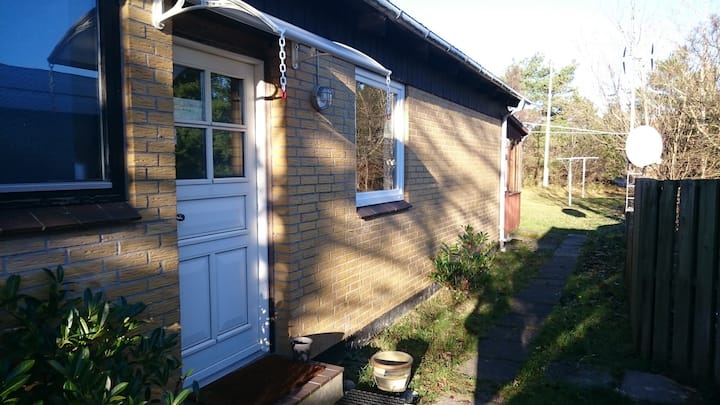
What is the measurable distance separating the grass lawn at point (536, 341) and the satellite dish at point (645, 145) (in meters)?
1.95

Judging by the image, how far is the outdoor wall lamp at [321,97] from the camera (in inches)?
166

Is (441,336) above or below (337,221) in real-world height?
below

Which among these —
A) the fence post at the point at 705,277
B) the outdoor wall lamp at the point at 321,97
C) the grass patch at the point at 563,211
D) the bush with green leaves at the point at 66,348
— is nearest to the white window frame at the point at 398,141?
the outdoor wall lamp at the point at 321,97

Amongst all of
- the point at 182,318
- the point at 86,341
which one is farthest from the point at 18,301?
the point at 182,318

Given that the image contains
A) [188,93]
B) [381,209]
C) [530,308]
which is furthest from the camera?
[530,308]

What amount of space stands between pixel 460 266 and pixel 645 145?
5.53 m

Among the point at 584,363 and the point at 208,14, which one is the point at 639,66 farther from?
the point at 208,14

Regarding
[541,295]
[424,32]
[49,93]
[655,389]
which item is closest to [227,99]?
[49,93]

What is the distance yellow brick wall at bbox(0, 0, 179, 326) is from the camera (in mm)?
2416

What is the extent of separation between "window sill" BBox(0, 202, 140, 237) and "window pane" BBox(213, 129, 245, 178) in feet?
3.41

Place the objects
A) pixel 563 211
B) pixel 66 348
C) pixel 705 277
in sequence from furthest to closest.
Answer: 1. pixel 563 211
2. pixel 705 277
3. pixel 66 348

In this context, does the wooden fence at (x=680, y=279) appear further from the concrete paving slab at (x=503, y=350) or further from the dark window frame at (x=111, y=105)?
the dark window frame at (x=111, y=105)

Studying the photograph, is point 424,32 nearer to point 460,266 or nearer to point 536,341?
point 460,266

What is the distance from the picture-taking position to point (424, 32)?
220 inches
